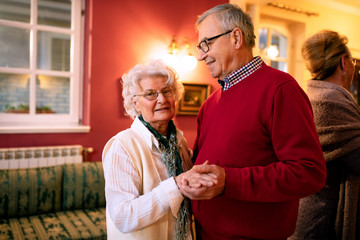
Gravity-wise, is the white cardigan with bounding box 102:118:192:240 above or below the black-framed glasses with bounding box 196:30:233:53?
below

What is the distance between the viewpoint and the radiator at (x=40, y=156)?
3.01 m

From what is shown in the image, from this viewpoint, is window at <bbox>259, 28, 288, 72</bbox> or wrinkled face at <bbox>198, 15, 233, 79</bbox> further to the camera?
window at <bbox>259, 28, 288, 72</bbox>

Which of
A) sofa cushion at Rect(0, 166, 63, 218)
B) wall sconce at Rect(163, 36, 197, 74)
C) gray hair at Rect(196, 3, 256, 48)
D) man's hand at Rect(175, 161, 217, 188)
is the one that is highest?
wall sconce at Rect(163, 36, 197, 74)

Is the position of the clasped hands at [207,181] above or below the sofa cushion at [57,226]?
above

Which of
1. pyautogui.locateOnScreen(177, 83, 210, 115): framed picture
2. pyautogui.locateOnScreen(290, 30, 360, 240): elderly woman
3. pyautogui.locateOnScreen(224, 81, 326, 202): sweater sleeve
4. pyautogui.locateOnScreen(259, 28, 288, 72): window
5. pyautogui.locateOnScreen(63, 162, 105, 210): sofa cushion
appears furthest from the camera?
pyautogui.locateOnScreen(259, 28, 288, 72): window

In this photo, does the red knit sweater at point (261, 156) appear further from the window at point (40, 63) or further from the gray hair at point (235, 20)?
the window at point (40, 63)

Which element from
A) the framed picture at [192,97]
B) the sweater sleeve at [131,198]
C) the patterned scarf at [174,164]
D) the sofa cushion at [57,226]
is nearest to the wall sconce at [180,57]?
the framed picture at [192,97]

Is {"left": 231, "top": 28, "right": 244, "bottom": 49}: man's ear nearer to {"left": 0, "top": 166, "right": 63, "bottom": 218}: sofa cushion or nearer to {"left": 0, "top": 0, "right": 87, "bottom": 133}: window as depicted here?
A: {"left": 0, "top": 166, "right": 63, "bottom": 218}: sofa cushion

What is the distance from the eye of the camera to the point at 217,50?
4.13 feet

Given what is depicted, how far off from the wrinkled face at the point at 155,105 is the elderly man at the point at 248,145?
209 mm

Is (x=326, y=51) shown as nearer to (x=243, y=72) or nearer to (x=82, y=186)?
(x=243, y=72)

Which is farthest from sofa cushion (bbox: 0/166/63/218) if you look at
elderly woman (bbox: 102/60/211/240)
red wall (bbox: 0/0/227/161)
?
elderly woman (bbox: 102/60/211/240)

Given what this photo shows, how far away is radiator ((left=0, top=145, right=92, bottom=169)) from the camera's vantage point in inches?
118

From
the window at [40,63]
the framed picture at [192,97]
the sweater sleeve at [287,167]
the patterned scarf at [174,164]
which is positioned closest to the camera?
the sweater sleeve at [287,167]
